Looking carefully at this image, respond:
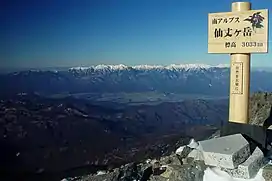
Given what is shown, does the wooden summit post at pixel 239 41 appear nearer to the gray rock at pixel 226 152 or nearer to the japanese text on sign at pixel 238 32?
the japanese text on sign at pixel 238 32

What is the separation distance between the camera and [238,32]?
12.0 ft

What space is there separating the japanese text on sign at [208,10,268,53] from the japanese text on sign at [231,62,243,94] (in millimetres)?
184

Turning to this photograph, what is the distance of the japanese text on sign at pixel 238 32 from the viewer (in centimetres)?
353

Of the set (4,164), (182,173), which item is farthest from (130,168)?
(4,164)

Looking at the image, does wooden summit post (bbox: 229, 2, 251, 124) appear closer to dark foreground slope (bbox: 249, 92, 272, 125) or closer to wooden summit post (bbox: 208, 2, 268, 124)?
wooden summit post (bbox: 208, 2, 268, 124)

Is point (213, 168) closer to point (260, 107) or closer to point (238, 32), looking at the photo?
point (238, 32)

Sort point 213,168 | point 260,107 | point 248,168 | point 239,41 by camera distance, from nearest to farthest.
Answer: point 248,168
point 213,168
point 239,41
point 260,107

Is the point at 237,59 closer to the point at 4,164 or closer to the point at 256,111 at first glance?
the point at 256,111

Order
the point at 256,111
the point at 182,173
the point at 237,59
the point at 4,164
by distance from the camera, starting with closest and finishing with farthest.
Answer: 1. the point at 182,173
2. the point at 4,164
3. the point at 237,59
4. the point at 256,111

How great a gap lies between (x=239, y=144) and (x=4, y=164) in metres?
2.45

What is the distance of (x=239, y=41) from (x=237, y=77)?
0.44 metres

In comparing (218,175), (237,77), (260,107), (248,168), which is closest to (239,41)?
(237,77)

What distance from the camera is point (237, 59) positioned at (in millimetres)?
3725

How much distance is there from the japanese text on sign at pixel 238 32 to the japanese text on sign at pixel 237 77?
18 cm
